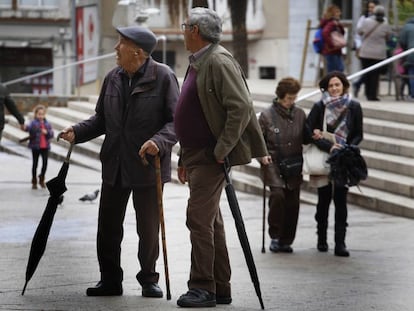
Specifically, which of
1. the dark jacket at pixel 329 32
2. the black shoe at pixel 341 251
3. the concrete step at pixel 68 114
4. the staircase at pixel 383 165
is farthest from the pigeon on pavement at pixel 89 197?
the concrete step at pixel 68 114

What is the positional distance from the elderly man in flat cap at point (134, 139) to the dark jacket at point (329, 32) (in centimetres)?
1518

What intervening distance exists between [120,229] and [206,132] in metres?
1.06

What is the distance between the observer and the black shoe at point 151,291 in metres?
9.31

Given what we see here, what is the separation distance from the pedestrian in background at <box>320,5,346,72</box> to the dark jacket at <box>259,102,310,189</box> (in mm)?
11611

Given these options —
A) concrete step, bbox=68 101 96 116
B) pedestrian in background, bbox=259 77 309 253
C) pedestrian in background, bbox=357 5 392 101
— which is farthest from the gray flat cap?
concrete step, bbox=68 101 96 116

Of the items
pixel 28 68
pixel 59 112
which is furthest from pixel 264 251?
pixel 28 68

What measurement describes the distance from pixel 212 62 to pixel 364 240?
541cm

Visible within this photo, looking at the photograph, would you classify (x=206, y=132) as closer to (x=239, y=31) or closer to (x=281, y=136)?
(x=281, y=136)

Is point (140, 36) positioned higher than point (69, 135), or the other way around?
point (140, 36)

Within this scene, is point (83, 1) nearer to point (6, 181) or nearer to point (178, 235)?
point (6, 181)

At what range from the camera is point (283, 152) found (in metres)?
12.8

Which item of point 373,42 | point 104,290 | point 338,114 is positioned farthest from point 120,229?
point 373,42

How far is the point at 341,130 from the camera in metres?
12.8

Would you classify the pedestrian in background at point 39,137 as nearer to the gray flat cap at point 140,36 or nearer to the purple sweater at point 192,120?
the gray flat cap at point 140,36
